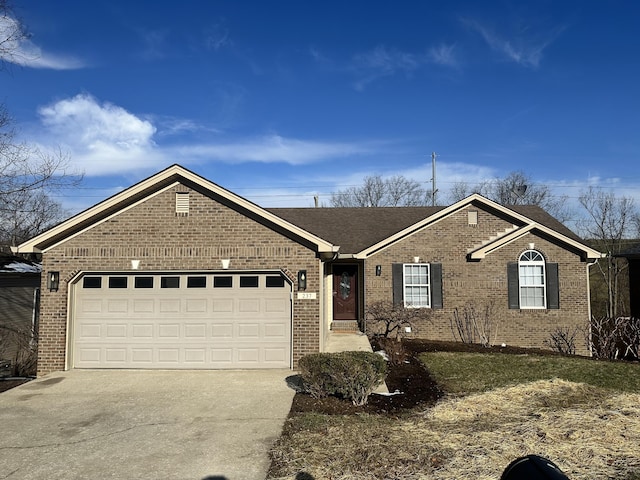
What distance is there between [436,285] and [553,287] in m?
3.72

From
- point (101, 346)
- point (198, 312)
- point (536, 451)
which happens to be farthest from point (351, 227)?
point (536, 451)

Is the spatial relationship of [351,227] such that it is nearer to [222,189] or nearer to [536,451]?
[222,189]

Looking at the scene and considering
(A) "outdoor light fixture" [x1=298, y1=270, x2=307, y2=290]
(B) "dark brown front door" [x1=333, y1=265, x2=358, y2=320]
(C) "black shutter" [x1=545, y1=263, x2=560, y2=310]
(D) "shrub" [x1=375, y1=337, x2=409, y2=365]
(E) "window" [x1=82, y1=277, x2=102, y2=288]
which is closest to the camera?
(A) "outdoor light fixture" [x1=298, y1=270, x2=307, y2=290]

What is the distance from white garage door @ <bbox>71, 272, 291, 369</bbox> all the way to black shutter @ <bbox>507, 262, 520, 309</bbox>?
8.19 m

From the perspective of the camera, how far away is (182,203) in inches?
419

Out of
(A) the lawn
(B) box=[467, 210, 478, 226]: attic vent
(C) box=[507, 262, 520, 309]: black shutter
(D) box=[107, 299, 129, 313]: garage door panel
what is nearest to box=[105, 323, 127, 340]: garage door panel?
(D) box=[107, 299, 129, 313]: garage door panel

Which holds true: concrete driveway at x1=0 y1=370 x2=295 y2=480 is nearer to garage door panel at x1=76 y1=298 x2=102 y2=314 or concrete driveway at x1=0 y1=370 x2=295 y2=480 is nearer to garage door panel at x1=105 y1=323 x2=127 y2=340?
garage door panel at x1=105 y1=323 x2=127 y2=340

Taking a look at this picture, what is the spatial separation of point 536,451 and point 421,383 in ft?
11.7

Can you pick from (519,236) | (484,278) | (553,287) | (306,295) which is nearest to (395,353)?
(306,295)

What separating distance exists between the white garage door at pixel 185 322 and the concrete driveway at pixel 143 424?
45 cm

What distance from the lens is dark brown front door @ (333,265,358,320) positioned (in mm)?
16609

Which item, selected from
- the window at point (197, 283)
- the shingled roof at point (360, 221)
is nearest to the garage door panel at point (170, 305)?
the window at point (197, 283)

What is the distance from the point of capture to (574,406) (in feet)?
24.4

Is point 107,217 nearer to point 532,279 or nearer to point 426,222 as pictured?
point 426,222
